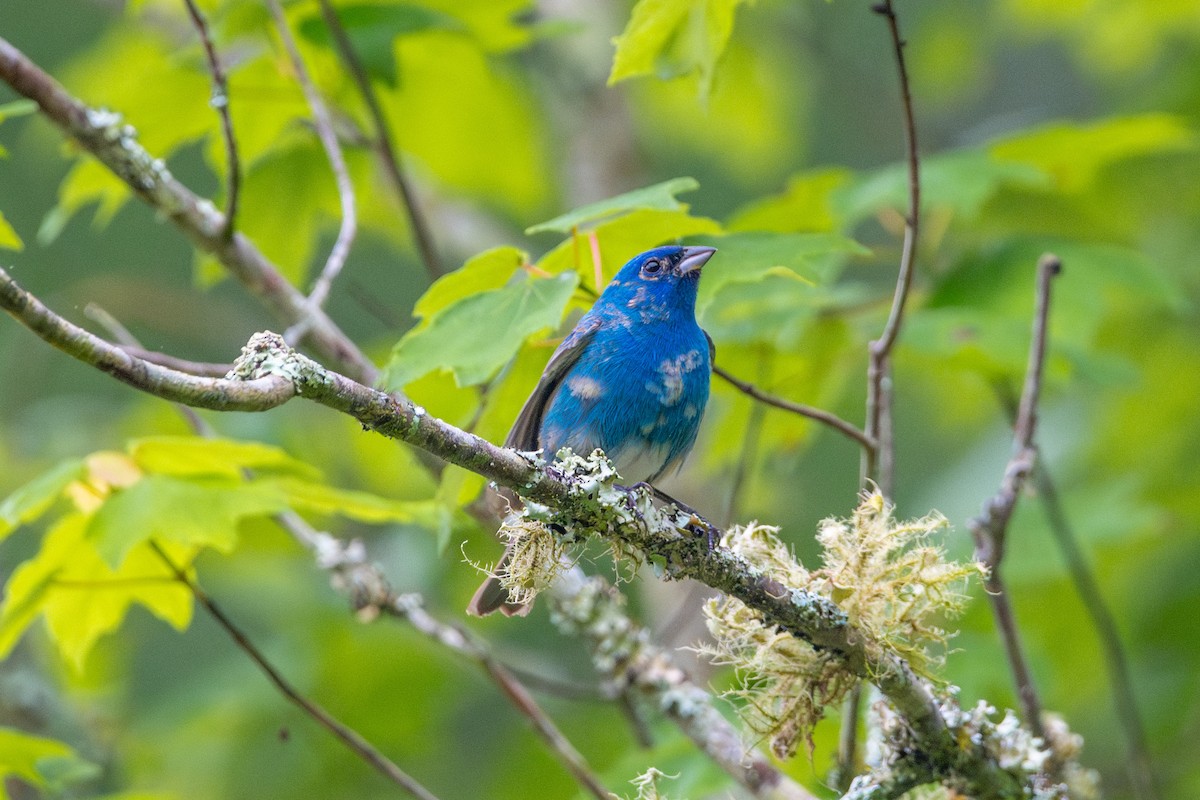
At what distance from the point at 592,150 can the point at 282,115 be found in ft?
7.60

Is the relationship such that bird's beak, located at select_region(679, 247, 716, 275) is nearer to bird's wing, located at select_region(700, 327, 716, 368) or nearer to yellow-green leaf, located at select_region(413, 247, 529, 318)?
bird's wing, located at select_region(700, 327, 716, 368)

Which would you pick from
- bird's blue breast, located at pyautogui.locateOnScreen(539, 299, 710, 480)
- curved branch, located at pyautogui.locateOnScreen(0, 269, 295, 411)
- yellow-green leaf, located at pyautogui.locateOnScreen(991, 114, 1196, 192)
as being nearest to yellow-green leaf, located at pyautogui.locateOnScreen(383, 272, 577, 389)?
bird's blue breast, located at pyautogui.locateOnScreen(539, 299, 710, 480)

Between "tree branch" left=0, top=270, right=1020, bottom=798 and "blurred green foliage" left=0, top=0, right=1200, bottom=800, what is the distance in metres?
0.40

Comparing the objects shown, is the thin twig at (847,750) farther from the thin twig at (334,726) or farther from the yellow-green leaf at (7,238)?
the yellow-green leaf at (7,238)

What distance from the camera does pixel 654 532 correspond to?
7.91 ft

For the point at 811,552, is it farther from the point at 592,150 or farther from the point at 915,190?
the point at 915,190

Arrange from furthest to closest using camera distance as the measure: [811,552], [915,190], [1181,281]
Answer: [811,552]
[1181,281]
[915,190]

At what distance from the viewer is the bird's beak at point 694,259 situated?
3.27 metres

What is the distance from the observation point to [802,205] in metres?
4.04

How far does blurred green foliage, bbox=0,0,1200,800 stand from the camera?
3059 millimetres

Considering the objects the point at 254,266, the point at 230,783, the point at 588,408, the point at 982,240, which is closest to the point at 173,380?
the point at 588,408

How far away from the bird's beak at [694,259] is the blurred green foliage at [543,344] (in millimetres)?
86

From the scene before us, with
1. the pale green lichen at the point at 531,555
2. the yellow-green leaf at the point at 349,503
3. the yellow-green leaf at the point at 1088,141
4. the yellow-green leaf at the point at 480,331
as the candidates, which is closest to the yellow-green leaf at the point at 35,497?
the yellow-green leaf at the point at 349,503

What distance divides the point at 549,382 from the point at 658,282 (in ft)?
1.53
